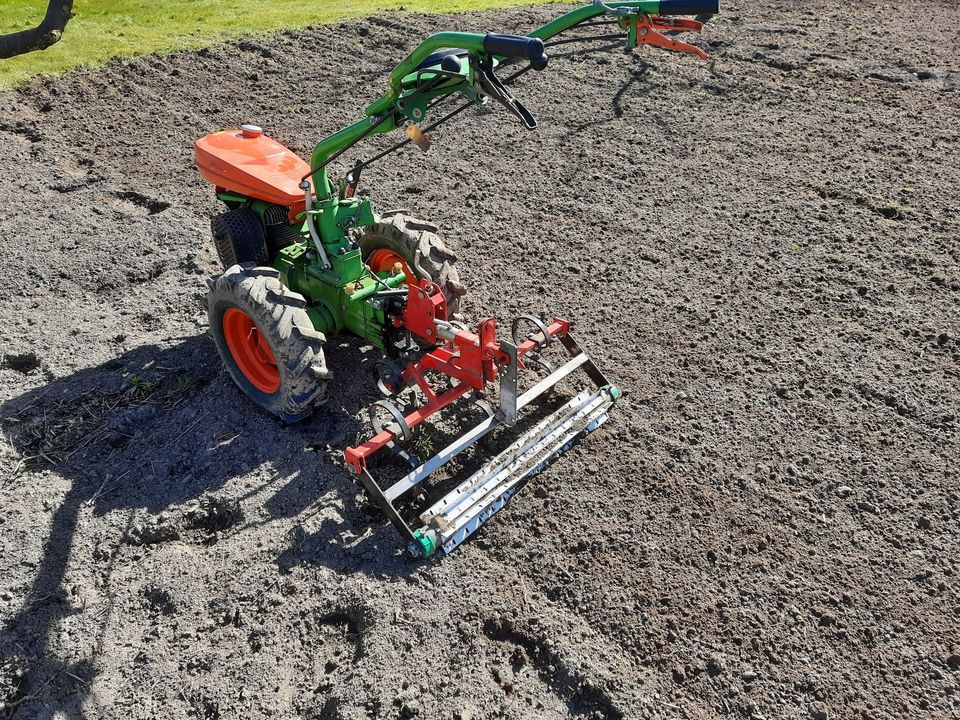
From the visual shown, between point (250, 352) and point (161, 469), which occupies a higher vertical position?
point (250, 352)

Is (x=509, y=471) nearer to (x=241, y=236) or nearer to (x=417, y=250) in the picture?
(x=417, y=250)

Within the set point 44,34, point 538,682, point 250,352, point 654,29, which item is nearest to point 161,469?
point 250,352

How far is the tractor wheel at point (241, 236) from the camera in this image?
19.4 ft

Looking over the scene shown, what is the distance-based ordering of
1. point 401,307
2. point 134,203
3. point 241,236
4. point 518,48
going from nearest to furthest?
point 518,48, point 401,307, point 241,236, point 134,203

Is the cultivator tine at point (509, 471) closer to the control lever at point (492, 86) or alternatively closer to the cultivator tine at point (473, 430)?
the cultivator tine at point (473, 430)

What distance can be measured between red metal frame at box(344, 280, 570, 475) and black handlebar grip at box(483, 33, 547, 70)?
1.47m

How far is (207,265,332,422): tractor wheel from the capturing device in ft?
16.9

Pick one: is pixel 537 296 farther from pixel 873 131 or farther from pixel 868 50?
pixel 868 50

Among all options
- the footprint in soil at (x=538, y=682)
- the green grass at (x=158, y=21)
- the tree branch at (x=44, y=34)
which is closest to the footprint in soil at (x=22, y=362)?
the tree branch at (x=44, y=34)

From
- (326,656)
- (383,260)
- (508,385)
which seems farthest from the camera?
(383,260)

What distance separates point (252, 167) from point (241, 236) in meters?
0.50

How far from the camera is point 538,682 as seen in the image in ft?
13.3

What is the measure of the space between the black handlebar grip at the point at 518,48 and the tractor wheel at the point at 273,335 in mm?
2138

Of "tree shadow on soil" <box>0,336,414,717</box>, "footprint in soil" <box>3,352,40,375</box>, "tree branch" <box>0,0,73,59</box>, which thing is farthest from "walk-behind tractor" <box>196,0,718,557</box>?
"footprint in soil" <box>3,352,40,375</box>
